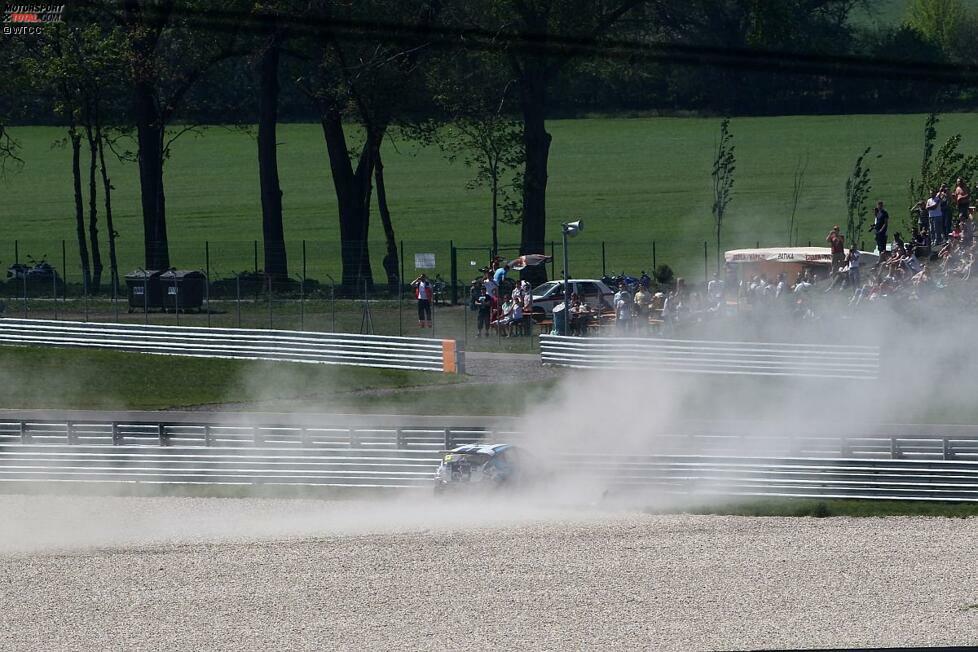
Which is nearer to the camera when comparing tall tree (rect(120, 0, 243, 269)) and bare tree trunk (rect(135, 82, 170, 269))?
tall tree (rect(120, 0, 243, 269))

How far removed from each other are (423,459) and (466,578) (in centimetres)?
542

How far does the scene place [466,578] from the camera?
55.0 ft

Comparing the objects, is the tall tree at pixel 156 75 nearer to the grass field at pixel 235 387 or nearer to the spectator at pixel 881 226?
the grass field at pixel 235 387

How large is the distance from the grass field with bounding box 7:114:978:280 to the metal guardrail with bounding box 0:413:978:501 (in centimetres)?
3349

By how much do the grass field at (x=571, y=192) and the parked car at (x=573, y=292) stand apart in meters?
17.3

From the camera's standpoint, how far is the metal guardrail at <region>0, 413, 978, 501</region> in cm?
2070

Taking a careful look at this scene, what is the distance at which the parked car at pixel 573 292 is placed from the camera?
37.8m

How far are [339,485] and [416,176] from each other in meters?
77.4

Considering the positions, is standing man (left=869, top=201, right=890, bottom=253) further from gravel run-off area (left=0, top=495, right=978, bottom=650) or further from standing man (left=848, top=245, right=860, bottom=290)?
gravel run-off area (left=0, top=495, right=978, bottom=650)

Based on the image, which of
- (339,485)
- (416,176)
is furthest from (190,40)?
(416,176)

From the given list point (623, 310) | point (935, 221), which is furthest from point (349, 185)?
point (935, 221)

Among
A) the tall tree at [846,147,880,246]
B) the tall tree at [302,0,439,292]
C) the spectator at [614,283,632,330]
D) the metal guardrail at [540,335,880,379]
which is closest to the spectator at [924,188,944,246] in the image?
the metal guardrail at [540,335,880,379]

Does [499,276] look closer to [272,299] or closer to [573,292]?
[573,292]

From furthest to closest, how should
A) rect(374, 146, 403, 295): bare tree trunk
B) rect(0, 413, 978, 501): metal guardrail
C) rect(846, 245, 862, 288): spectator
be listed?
rect(374, 146, 403, 295): bare tree trunk
rect(846, 245, 862, 288): spectator
rect(0, 413, 978, 501): metal guardrail
